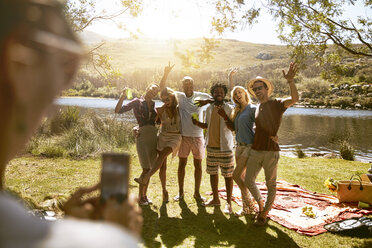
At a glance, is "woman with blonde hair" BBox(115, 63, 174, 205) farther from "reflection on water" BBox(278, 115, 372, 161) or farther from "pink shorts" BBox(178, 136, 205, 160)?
"reflection on water" BBox(278, 115, 372, 161)

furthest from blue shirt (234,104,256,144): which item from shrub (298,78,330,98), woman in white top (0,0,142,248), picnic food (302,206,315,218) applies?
shrub (298,78,330,98)

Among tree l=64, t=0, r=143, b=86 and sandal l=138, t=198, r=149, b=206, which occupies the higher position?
tree l=64, t=0, r=143, b=86

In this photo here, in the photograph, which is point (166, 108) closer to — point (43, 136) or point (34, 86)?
point (34, 86)

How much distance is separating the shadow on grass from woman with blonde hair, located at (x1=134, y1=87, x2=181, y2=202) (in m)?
1.04

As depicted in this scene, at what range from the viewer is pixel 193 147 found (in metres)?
5.80

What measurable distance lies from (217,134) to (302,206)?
2.26 m

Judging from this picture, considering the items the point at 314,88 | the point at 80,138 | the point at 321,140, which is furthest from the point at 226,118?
the point at 314,88

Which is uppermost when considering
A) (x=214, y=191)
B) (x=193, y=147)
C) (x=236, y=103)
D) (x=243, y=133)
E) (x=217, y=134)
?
(x=236, y=103)

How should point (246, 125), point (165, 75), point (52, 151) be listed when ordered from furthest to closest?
point (52, 151)
point (165, 75)
point (246, 125)

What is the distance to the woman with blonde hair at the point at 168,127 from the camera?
5.48 m

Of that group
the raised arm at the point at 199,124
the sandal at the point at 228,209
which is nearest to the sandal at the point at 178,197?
the sandal at the point at 228,209

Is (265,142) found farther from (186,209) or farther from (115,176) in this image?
(115,176)

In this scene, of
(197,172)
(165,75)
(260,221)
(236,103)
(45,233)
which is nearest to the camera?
(45,233)

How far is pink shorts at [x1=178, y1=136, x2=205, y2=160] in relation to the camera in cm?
578
